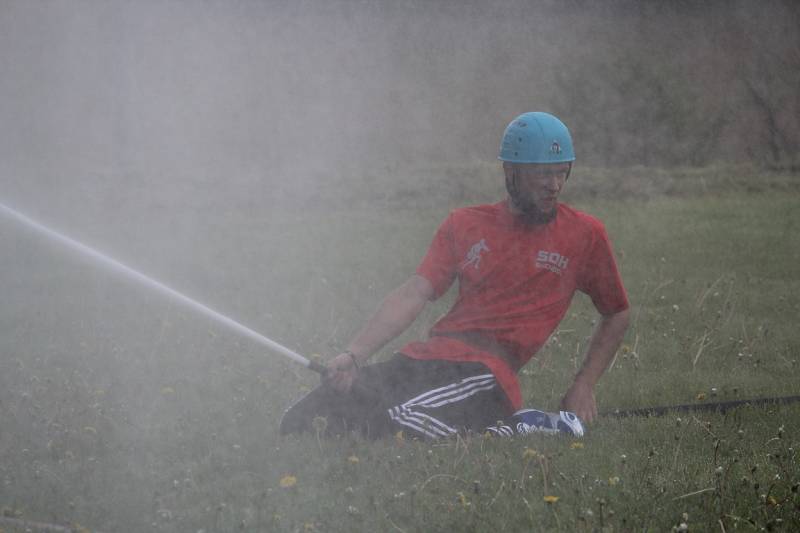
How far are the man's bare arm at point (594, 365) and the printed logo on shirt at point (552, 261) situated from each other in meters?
0.29

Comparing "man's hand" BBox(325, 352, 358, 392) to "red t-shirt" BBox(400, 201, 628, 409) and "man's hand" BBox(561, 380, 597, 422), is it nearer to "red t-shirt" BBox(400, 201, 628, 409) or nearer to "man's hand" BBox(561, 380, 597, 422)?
"red t-shirt" BBox(400, 201, 628, 409)

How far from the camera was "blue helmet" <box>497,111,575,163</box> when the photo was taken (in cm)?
396

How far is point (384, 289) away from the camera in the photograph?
22.7 feet

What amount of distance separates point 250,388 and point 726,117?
7.65 meters

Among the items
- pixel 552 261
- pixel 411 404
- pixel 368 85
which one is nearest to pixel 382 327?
pixel 411 404

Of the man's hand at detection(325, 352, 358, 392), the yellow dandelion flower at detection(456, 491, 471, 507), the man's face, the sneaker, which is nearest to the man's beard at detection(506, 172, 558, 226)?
the man's face

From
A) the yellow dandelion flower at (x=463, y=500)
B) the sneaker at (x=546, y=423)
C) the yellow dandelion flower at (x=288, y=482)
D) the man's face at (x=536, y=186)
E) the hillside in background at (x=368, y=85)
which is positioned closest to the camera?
the yellow dandelion flower at (x=463, y=500)

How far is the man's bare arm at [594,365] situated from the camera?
13.3 feet

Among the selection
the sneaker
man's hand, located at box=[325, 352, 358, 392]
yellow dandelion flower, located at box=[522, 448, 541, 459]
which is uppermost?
man's hand, located at box=[325, 352, 358, 392]

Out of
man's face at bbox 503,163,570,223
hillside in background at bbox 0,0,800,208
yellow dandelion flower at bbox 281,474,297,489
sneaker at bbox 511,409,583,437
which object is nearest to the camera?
yellow dandelion flower at bbox 281,474,297,489

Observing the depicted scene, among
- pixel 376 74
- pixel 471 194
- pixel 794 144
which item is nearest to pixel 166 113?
pixel 376 74

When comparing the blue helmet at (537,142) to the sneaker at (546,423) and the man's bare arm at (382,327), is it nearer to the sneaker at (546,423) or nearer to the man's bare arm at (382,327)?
the man's bare arm at (382,327)

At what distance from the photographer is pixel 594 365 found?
413 centimetres

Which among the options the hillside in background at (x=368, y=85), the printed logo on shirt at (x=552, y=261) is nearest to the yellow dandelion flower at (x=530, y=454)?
the printed logo on shirt at (x=552, y=261)
